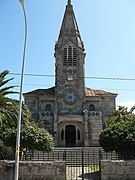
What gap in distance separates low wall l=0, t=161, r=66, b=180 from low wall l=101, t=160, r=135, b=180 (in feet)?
8.12

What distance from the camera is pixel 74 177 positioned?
1616cm

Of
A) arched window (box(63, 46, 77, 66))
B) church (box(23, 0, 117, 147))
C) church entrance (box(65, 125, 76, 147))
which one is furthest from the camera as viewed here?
arched window (box(63, 46, 77, 66))

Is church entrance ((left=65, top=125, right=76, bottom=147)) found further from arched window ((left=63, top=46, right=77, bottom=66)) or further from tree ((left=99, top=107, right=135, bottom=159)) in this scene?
tree ((left=99, top=107, right=135, bottom=159))

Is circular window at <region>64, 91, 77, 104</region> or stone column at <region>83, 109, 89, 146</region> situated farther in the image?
circular window at <region>64, 91, 77, 104</region>

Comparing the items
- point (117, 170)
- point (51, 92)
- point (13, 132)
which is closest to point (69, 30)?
point (51, 92)

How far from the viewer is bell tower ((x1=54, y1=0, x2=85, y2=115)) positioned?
137 ft

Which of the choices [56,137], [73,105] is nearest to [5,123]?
[56,137]

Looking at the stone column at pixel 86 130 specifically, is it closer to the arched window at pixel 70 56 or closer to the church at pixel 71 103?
the church at pixel 71 103

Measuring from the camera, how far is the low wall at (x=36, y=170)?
49.1 ft

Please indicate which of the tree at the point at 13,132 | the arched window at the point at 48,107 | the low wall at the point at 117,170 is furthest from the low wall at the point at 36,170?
the arched window at the point at 48,107

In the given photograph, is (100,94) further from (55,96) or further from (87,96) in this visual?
(55,96)

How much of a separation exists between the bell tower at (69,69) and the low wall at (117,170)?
85.0ft

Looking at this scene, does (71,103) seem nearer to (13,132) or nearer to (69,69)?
(69,69)

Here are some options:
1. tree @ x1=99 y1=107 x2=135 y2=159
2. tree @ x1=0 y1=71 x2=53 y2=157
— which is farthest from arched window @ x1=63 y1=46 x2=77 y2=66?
tree @ x1=99 y1=107 x2=135 y2=159
